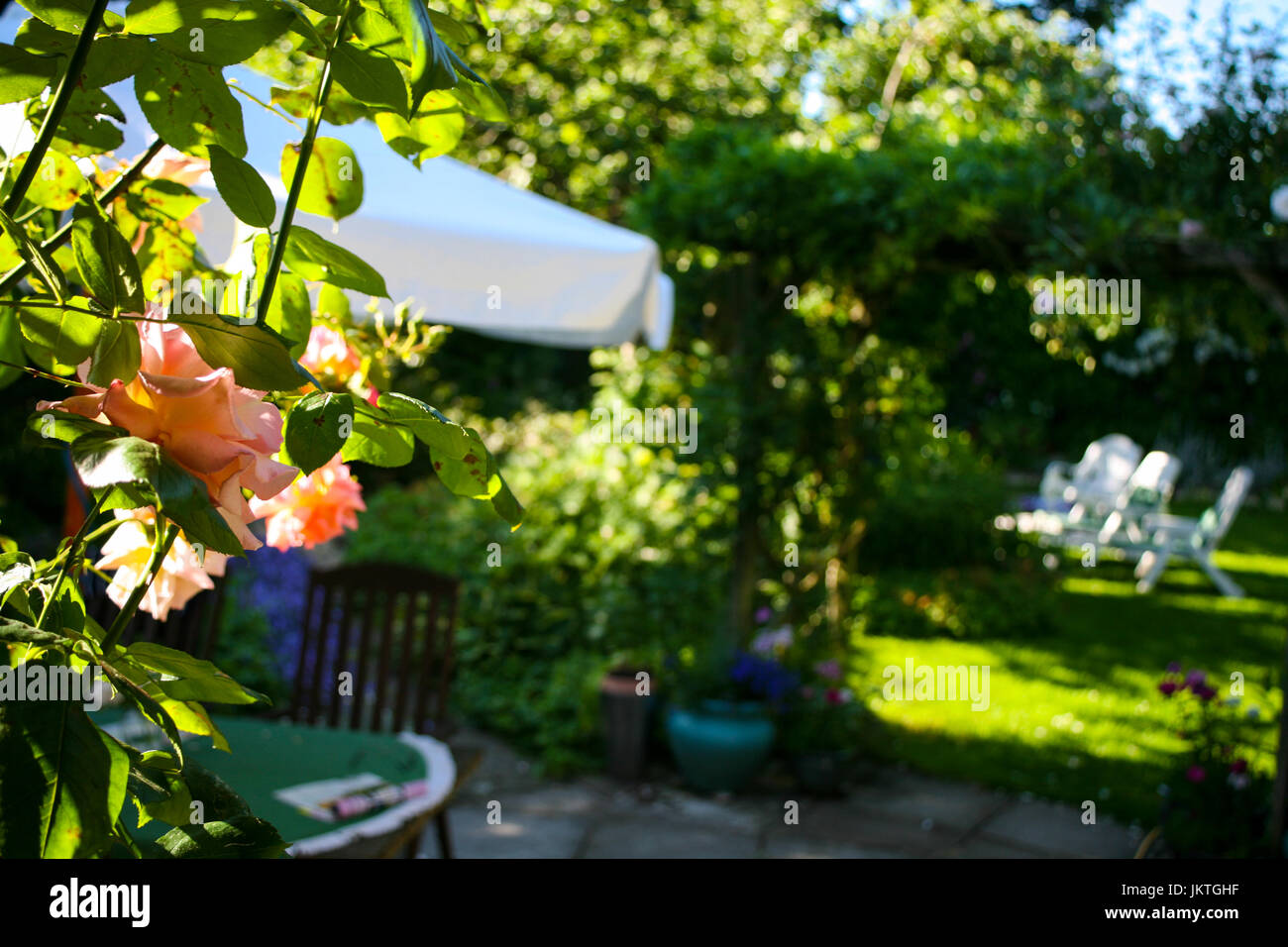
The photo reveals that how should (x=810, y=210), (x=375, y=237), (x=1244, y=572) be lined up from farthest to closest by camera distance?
(x=1244, y=572) < (x=810, y=210) < (x=375, y=237)

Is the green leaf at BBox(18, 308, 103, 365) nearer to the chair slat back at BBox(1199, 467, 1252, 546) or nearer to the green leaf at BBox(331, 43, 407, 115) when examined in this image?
the green leaf at BBox(331, 43, 407, 115)

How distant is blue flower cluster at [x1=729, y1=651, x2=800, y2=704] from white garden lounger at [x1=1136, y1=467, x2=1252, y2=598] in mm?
5564

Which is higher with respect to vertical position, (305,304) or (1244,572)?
(305,304)

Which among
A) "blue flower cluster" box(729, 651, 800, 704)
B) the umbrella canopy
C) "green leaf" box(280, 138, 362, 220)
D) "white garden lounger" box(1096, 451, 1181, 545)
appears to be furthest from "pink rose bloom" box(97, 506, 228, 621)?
Result: "white garden lounger" box(1096, 451, 1181, 545)

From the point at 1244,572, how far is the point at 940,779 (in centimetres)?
679

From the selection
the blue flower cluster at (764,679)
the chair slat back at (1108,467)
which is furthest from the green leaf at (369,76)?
the chair slat back at (1108,467)

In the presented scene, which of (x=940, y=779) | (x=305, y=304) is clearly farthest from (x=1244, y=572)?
(x=305, y=304)

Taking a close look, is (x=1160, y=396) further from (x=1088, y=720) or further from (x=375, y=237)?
(x=375, y=237)

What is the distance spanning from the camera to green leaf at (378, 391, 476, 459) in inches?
20.3

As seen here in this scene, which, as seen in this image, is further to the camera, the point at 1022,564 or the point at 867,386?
the point at 1022,564

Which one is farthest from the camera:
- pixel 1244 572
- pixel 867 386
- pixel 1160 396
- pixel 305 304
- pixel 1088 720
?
pixel 1160 396

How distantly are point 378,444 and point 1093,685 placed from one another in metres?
6.68

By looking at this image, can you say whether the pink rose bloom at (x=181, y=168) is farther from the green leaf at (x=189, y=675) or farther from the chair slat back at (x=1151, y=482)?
the chair slat back at (x=1151, y=482)

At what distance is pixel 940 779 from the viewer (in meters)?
4.88
